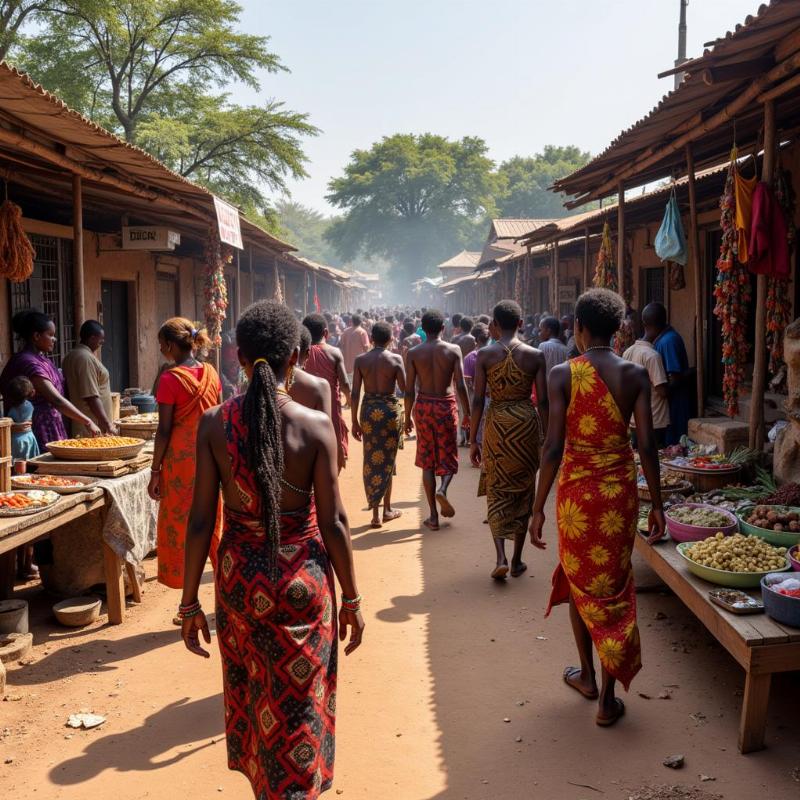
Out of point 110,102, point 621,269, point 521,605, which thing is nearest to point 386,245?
point 110,102

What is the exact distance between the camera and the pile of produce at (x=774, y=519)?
462 cm

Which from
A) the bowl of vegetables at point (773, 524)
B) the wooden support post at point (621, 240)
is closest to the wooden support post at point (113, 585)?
the bowl of vegetables at point (773, 524)

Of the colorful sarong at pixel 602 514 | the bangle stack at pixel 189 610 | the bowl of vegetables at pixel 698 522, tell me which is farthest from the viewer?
the bowl of vegetables at pixel 698 522

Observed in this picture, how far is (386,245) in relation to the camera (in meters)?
64.8

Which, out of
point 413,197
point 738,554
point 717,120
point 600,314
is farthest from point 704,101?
point 413,197

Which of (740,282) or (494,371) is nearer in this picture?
(494,371)

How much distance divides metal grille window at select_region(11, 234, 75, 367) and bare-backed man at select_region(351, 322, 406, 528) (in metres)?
4.21

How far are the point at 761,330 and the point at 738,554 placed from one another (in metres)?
2.28

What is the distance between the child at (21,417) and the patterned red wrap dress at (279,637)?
12.1 ft

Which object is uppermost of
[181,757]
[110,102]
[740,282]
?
[110,102]

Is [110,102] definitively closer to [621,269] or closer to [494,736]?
Result: [621,269]

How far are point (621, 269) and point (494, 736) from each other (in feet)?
21.5

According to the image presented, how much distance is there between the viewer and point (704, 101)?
610 centimetres

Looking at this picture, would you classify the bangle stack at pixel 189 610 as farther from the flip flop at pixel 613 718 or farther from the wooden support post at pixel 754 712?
the wooden support post at pixel 754 712
